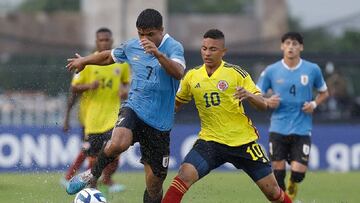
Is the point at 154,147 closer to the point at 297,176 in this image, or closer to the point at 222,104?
the point at 222,104

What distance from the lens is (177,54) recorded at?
1141 centimetres

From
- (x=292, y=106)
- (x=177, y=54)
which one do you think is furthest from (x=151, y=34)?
(x=292, y=106)

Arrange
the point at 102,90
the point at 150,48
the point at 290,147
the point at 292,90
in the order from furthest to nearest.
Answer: the point at 102,90 < the point at 292,90 < the point at 290,147 < the point at 150,48

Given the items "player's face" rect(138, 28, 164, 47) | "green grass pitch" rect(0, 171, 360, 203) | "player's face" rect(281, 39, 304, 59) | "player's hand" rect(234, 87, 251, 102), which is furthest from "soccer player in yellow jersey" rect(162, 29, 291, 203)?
"player's face" rect(281, 39, 304, 59)

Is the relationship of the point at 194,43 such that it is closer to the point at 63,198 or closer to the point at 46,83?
the point at 46,83

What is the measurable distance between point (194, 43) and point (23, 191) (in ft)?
117

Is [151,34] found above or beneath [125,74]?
above

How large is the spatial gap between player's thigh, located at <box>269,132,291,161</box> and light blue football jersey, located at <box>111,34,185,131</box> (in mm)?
3452

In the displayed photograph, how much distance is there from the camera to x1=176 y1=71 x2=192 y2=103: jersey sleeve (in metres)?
11.7

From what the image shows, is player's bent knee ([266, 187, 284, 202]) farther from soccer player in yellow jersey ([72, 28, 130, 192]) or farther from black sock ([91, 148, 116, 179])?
soccer player in yellow jersey ([72, 28, 130, 192])

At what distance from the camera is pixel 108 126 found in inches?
615

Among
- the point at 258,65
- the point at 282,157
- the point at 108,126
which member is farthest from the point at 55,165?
the point at 282,157

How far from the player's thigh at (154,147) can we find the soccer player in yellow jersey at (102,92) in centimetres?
378

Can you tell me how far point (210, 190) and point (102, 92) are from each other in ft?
7.53
